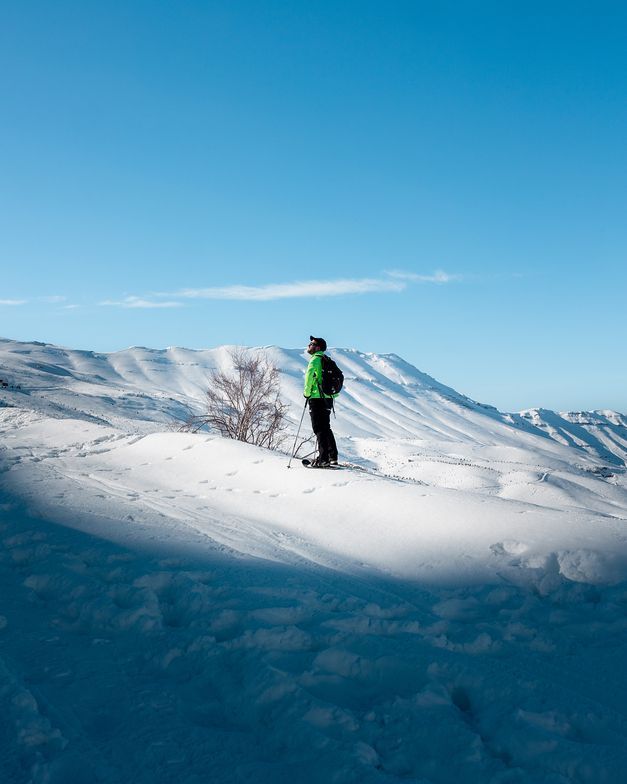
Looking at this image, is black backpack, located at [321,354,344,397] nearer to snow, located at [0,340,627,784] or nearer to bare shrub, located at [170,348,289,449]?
snow, located at [0,340,627,784]

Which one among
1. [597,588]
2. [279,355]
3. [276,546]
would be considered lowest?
[276,546]

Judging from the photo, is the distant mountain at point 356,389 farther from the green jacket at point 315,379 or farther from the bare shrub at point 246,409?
the green jacket at point 315,379

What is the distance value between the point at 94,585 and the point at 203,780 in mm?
1717

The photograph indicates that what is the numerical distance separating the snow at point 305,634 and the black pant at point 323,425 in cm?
83

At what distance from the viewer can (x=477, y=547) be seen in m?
4.20

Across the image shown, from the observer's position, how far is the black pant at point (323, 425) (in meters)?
7.34

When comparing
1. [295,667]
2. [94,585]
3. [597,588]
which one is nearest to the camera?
[295,667]

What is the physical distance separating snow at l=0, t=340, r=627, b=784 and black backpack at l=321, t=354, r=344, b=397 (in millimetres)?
1534

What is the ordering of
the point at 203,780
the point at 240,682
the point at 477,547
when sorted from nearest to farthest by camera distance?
the point at 203,780 < the point at 240,682 < the point at 477,547

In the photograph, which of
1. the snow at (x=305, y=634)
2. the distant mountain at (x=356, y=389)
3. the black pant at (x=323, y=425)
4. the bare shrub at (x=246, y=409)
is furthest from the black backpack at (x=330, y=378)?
the distant mountain at (x=356, y=389)

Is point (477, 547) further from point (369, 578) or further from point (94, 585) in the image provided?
point (94, 585)

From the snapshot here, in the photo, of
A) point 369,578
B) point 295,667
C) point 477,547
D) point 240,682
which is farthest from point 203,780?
point 477,547

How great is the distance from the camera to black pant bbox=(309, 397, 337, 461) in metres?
7.34

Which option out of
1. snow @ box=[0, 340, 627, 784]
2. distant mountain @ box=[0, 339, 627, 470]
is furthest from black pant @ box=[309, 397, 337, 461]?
distant mountain @ box=[0, 339, 627, 470]
